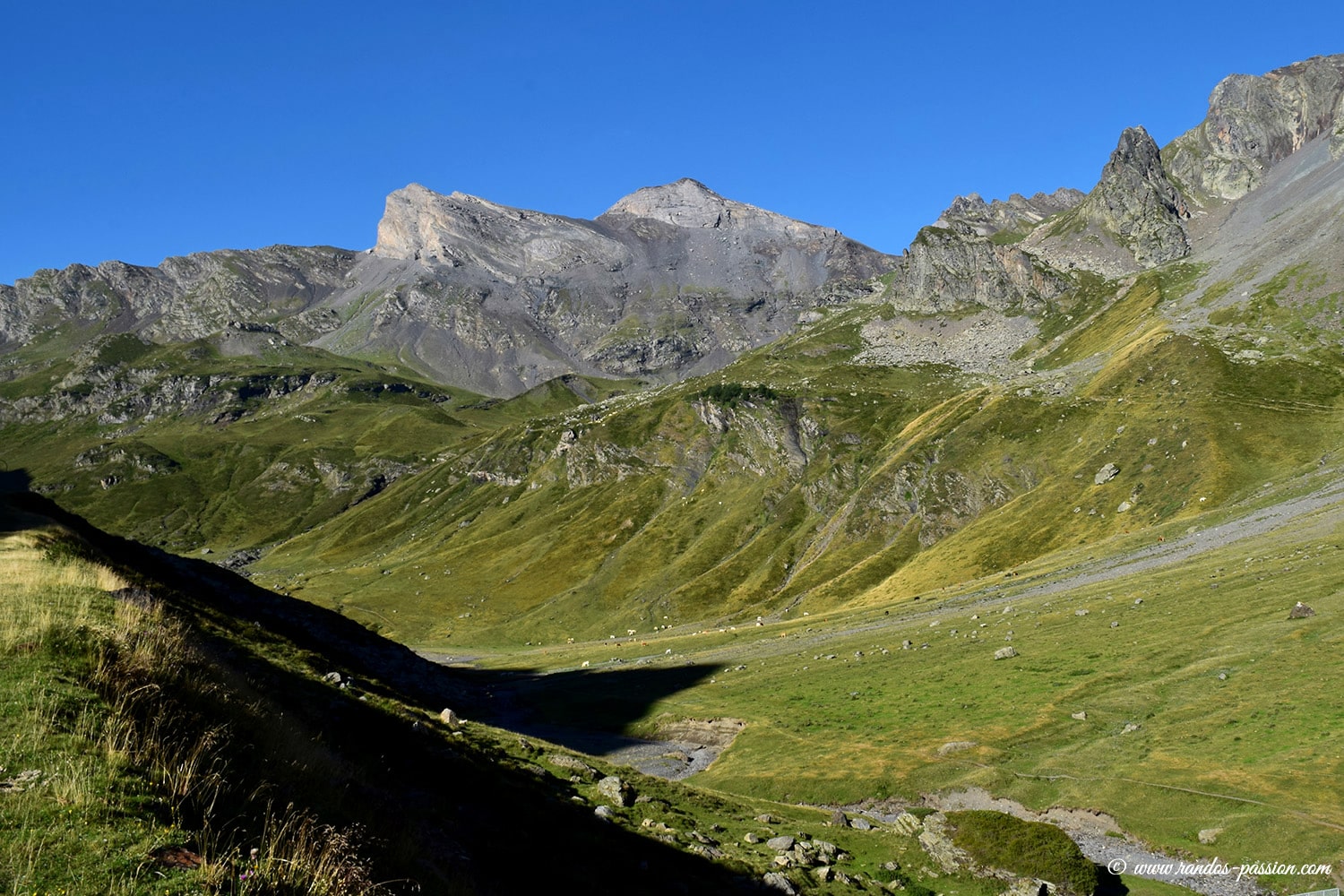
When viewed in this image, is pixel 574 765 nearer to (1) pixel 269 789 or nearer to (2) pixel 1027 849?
(2) pixel 1027 849

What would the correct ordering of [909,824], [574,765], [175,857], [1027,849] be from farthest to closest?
[574,765], [909,824], [1027,849], [175,857]

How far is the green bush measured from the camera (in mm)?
32594

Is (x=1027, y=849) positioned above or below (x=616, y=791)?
below

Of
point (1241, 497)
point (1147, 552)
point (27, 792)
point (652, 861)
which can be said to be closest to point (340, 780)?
point (27, 792)

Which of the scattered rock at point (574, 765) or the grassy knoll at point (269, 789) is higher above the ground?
the grassy knoll at point (269, 789)

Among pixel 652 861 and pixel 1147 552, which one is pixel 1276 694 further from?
pixel 1147 552

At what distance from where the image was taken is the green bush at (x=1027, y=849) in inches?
1283

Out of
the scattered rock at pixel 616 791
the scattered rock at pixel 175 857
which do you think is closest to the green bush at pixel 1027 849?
the scattered rock at pixel 616 791

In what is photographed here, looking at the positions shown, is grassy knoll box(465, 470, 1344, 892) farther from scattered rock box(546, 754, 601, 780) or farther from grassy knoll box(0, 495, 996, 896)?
scattered rock box(546, 754, 601, 780)

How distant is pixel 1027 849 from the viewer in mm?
33625

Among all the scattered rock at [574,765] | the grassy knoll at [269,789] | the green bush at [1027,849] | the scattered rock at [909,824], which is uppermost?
the grassy knoll at [269,789]

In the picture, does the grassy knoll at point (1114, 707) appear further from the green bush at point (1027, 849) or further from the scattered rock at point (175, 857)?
the scattered rock at point (175, 857)

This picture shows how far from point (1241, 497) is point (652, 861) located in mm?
135068

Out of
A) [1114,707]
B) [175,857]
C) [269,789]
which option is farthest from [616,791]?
[1114,707]
